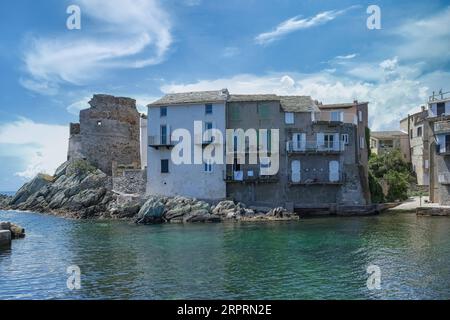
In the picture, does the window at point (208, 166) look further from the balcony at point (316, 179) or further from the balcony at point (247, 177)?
the balcony at point (316, 179)

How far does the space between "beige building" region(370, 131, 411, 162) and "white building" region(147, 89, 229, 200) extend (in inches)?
1298

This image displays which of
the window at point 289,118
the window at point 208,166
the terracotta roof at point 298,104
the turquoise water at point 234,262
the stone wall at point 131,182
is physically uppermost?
the terracotta roof at point 298,104

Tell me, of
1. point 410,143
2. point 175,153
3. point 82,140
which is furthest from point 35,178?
point 410,143

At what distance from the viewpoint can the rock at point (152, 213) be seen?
36.7 metres

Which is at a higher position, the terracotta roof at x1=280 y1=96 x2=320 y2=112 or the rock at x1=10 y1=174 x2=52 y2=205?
the terracotta roof at x1=280 y1=96 x2=320 y2=112

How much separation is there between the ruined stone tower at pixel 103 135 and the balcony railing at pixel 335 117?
2320cm

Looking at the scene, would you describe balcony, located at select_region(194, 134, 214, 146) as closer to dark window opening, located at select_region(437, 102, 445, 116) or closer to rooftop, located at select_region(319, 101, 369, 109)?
rooftop, located at select_region(319, 101, 369, 109)

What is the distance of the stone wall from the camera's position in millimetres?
44281

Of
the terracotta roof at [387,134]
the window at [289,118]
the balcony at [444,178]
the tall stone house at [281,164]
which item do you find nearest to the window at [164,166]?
the tall stone house at [281,164]

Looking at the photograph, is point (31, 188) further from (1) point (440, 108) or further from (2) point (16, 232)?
(1) point (440, 108)

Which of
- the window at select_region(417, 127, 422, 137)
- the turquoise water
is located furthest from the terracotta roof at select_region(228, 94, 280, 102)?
the window at select_region(417, 127, 422, 137)

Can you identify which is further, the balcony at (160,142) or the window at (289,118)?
the balcony at (160,142)
